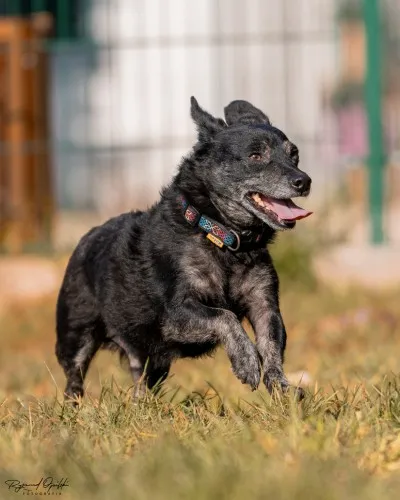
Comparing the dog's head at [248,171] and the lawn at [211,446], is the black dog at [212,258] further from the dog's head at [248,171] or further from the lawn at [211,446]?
the lawn at [211,446]

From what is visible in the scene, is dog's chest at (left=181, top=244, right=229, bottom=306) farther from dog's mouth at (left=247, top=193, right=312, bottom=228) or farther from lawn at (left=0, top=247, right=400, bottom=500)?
lawn at (left=0, top=247, right=400, bottom=500)

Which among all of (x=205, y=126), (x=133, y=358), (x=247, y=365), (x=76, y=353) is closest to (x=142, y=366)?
(x=133, y=358)

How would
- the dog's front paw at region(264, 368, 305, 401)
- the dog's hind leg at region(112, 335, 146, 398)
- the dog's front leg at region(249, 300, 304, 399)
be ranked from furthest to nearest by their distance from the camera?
the dog's hind leg at region(112, 335, 146, 398)
the dog's front leg at region(249, 300, 304, 399)
the dog's front paw at region(264, 368, 305, 401)

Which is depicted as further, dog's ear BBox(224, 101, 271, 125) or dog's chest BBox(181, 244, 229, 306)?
dog's ear BBox(224, 101, 271, 125)

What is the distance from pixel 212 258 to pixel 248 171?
42 centimetres

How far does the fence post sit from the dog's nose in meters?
6.63

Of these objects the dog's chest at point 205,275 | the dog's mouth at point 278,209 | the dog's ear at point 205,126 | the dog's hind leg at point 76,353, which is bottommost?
the dog's hind leg at point 76,353

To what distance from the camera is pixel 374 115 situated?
11984mm

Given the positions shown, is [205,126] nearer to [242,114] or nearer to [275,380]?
[242,114]

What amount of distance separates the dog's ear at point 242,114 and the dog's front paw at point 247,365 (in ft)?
3.99

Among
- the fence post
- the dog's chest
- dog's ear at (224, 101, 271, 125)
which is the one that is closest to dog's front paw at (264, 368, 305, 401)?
the dog's chest

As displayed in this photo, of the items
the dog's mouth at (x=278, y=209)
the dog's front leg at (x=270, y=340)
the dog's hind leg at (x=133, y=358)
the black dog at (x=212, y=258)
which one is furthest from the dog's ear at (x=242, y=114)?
the dog's hind leg at (x=133, y=358)

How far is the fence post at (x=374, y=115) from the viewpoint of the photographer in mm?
11875

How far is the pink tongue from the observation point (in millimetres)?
5344
